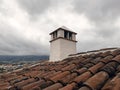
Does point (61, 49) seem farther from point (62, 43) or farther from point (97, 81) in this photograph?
point (97, 81)

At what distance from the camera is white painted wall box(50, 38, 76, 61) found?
9266 mm

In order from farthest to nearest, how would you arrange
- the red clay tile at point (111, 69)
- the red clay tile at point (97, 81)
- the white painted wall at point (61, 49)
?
the white painted wall at point (61, 49) < the red clay tile at point (111, 69) < the red clay tile at point (97, 81)

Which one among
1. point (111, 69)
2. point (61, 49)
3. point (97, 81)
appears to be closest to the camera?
point (97, 81)

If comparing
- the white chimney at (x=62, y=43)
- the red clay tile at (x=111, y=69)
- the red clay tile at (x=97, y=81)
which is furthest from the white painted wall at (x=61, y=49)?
the red clay tile at (x=97, y=81)

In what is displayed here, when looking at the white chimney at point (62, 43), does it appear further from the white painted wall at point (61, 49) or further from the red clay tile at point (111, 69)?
the red clay tile at point (111, 69)

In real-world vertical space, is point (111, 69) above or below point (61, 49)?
below

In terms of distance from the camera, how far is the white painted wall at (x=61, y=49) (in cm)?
927

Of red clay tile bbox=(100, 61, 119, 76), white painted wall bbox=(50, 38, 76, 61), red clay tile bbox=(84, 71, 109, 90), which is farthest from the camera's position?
white painted wall bbox=(50, 38, 76, 61)

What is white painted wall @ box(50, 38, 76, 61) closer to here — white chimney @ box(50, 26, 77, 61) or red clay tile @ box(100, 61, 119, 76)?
white chimney @ box(50, 26, 77, 61)

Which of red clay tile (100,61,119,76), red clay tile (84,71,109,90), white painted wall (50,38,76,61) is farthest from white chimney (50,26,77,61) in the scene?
red clay tile (84,71,109,90)

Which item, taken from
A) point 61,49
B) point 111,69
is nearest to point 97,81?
point 111,69

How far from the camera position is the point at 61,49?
9.30 meters

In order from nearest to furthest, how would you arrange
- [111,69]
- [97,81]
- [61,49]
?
[97,81] < [111,69] < [61,49]

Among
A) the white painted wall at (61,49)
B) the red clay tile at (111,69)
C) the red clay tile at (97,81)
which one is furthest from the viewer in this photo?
the white painted wall at (61,49)
